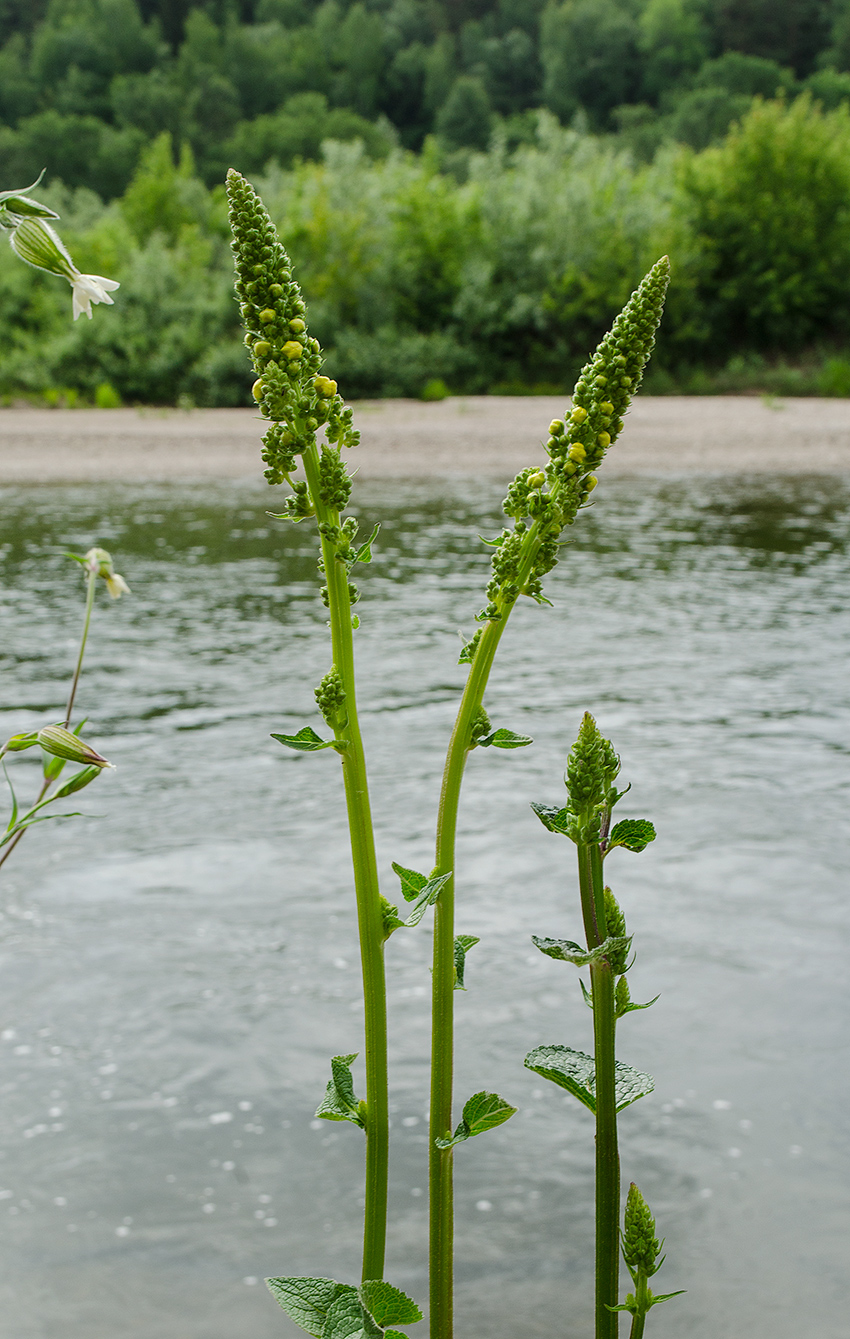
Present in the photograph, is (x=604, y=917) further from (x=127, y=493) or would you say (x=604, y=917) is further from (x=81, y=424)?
(x=81, y=424)

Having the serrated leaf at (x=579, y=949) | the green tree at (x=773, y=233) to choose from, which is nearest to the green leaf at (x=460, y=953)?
the serrated leaf at (x=579, y=949)

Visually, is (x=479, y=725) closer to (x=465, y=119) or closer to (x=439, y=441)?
(x=439, y=441)

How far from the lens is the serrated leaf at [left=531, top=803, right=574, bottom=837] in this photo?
1.00m

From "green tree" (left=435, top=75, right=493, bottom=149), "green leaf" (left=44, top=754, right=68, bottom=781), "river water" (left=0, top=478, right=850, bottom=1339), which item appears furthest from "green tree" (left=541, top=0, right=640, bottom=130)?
"green leaf" (left=44, top=754, right=68, bottom=781)

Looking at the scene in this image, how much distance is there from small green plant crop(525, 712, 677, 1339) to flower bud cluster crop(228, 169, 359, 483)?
0.33 meters

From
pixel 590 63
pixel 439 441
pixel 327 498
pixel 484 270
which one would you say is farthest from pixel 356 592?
pixel 590 63

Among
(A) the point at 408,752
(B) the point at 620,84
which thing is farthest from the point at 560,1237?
(B) the point at 620,84

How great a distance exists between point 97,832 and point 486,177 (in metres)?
35.8

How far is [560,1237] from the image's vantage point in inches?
105

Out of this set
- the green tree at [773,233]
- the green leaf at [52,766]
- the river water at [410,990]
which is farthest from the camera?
the green tree at [773,233]

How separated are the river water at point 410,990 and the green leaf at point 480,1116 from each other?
151 centimetres

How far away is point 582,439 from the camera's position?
3.37ft

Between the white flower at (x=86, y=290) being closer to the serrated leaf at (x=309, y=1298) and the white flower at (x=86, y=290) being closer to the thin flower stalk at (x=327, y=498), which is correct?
the thin flower stalk at (x=327, y=498)

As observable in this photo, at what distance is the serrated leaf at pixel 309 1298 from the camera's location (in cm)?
115
